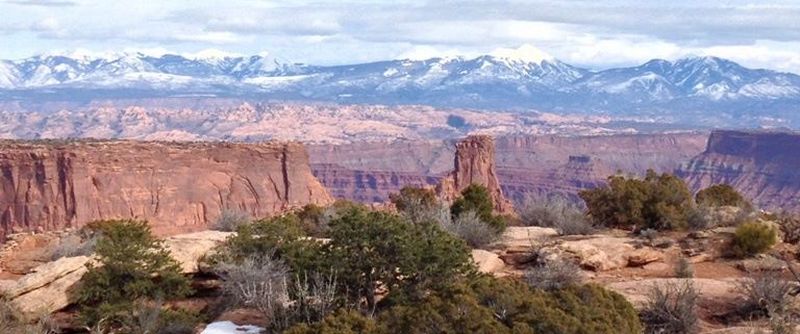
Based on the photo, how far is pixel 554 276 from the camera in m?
18.8

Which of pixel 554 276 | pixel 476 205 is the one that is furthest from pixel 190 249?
pixel 476 205

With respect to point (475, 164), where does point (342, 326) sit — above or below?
above

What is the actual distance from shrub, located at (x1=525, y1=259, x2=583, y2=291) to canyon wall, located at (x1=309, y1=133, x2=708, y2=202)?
131 m

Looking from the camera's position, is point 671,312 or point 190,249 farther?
point 190,249

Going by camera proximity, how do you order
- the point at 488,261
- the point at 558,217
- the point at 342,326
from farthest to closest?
1. the point at 558,217
2. the point at 488,261
3. the point at 342,326

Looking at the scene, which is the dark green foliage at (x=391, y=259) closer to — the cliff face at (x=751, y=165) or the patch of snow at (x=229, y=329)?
the patch of snow at (x=229, y=329)

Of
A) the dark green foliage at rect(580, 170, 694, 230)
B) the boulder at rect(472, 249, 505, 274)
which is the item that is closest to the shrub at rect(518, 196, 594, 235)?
the dark green foliage at rect(580, 170, 694, 230)

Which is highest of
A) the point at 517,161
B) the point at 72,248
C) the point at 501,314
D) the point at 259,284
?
the point at 501,314

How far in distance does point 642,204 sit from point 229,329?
15228mm

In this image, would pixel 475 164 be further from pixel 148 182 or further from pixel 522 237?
pixel 522 237

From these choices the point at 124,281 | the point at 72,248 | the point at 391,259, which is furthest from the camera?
the point at 72,248

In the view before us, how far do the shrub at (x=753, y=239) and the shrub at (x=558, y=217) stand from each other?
16.7 feet

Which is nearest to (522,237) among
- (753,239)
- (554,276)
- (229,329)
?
(753,239)

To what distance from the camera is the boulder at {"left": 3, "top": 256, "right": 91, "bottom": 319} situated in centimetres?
1986
